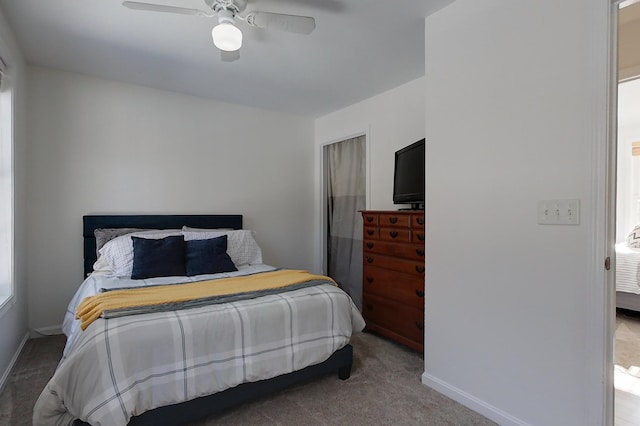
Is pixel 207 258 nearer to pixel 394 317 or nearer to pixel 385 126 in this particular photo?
pixel 394 317

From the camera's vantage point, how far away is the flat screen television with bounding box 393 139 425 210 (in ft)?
9.15

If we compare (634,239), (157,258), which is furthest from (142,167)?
(634,239)

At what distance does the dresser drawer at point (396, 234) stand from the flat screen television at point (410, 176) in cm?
28

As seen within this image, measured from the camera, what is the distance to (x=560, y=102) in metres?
1.65

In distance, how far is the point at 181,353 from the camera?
66.6 inches

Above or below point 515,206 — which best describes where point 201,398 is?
below

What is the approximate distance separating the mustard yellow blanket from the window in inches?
37.6

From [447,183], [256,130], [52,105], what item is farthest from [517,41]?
[52,105]

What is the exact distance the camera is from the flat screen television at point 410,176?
279 cm

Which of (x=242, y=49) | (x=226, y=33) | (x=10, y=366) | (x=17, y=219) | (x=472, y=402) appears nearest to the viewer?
(x=226, y=33)

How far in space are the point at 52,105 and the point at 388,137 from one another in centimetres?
322

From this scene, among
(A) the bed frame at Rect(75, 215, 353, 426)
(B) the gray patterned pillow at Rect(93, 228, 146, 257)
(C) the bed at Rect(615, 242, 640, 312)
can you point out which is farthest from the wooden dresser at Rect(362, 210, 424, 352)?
(C) the bed at Rect(615, 242, 640, 312)

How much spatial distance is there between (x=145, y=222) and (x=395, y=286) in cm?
254

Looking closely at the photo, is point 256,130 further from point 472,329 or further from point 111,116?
point 472,329
